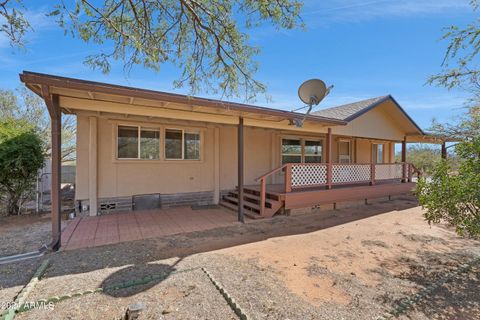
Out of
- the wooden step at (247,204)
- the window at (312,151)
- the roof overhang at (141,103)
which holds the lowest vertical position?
the wooden step at (247,204)

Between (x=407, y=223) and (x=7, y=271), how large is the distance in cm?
864

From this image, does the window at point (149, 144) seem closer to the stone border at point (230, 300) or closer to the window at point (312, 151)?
the stone border at point (230, 300)

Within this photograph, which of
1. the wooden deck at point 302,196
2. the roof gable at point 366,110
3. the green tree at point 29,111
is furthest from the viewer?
the green tree at point 29,111

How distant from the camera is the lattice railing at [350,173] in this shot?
8734 millimetres

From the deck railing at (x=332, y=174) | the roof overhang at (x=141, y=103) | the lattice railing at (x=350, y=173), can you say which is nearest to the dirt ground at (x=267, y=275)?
the deck railing at (x=332, y=174)

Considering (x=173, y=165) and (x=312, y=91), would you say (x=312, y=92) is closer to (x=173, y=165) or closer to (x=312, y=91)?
(x=312, y=91)

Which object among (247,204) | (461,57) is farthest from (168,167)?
(461,57)

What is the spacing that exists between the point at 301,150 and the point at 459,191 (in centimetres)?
761

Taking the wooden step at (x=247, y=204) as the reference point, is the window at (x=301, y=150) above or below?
above

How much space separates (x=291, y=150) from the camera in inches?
423

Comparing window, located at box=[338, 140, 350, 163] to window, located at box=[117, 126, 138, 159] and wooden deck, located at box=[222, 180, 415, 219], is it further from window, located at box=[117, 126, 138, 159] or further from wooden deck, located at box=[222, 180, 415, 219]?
window, located at box=[117, 126, 138, 159]

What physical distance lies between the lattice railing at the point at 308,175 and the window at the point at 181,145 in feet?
11.2

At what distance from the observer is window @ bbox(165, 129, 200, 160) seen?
8.05m

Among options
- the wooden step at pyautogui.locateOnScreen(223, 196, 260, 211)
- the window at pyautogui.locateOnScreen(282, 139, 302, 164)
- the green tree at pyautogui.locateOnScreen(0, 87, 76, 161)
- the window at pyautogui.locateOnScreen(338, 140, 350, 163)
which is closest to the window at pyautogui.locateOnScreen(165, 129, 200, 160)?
the wooden step at pyautogui.locateOnScreen(223, 196, 260, 211)
